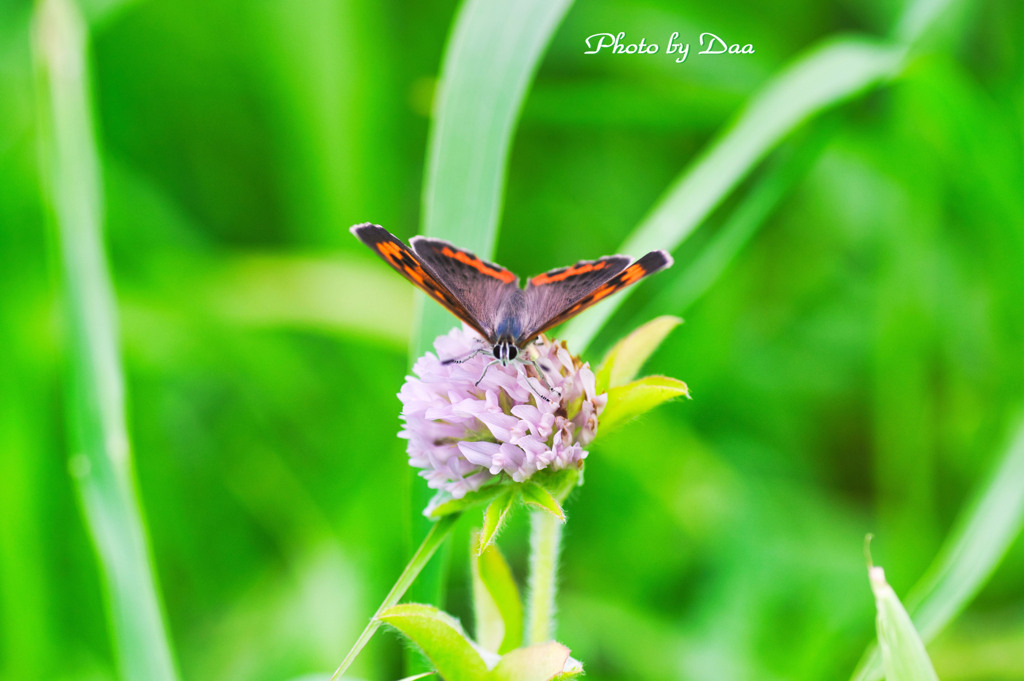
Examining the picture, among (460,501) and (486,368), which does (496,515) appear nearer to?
(460,501)

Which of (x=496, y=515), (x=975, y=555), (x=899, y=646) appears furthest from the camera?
(x=975, y=555)

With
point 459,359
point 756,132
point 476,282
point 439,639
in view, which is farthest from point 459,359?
point 756,132

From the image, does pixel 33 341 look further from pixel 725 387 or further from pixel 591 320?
pixel 725 387

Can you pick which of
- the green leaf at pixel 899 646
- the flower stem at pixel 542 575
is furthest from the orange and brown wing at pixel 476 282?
the green leaf at pixel 899 646

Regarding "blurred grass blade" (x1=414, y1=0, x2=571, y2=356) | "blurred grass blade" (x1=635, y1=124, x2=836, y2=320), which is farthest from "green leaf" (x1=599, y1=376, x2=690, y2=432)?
"blurred grass blade" (x1=635, y1=124, x2=836, y2=320)

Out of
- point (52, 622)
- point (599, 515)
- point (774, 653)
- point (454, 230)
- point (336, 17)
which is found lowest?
point (774, 653)

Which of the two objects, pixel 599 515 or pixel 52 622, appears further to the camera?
pixel 599 515

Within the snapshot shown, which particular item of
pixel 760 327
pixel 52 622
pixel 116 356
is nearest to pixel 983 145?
pixel 760 327
